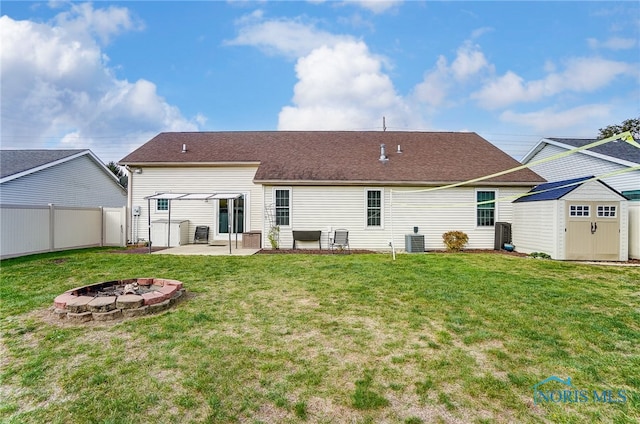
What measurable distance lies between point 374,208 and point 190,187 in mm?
8389

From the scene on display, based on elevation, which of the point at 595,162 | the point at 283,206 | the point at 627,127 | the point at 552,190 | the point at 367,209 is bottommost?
the point at 367,209

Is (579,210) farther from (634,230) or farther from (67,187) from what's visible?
(67,187)

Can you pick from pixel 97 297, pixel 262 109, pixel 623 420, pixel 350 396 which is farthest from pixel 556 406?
pixel 262 109

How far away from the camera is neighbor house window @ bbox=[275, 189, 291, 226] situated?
12.8 meters

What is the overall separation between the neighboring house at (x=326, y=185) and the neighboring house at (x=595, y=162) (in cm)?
337

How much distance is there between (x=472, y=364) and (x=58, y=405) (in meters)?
3.82

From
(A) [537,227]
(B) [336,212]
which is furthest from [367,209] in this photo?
(A) [537,227]

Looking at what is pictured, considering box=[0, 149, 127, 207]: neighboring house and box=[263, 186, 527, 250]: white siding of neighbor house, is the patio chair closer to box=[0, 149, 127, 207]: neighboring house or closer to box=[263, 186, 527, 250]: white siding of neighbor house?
box=[263, 186, 527, 250]: white siding of neighbor house

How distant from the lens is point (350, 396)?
2693mm

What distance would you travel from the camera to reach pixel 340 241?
12.5m

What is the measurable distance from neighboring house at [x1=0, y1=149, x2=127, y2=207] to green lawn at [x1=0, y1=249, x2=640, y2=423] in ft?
36.9

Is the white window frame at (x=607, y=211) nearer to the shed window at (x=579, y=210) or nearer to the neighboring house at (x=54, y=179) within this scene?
the shed window at (x=579, y=210)

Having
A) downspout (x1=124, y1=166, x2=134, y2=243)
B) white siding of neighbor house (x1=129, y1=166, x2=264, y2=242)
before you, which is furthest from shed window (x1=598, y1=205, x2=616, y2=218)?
downspout (x1=124, y1=166, x2=134, y2=243)

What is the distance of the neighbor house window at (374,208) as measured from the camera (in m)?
12.9
